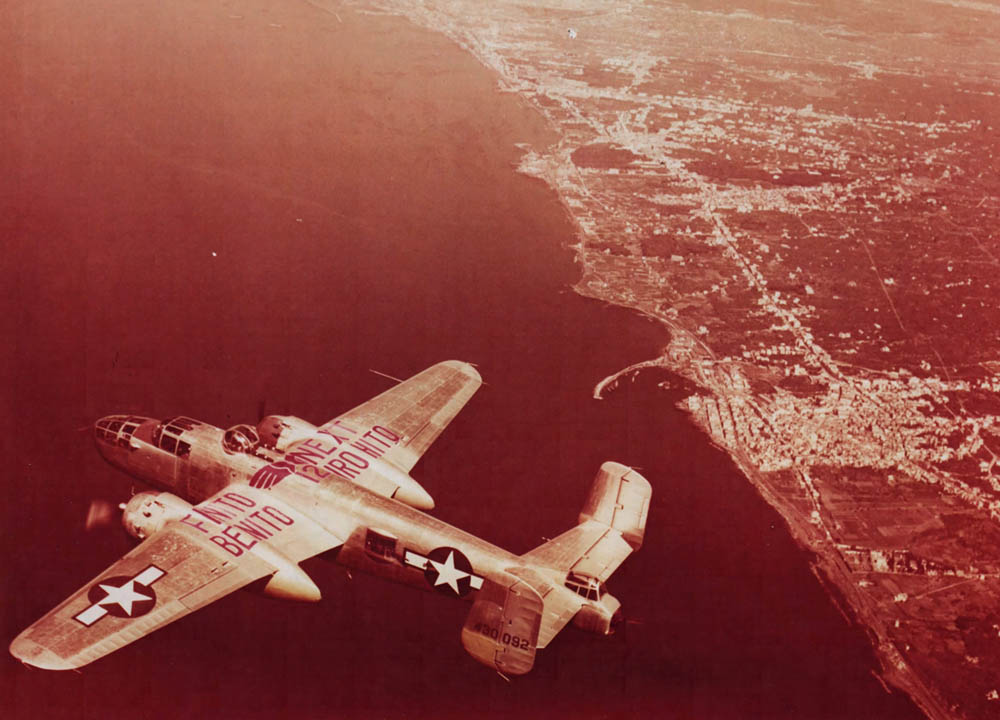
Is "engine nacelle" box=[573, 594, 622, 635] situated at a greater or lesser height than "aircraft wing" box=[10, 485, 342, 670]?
lesser

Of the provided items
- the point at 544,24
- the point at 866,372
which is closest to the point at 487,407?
the point at 866,372

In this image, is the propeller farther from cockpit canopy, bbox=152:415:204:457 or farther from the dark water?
cockpit canopy, bbox=152:415:204:457

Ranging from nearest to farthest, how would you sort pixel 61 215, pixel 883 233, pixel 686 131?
pixel 61 215
pixel 883 233
pixel 686 131

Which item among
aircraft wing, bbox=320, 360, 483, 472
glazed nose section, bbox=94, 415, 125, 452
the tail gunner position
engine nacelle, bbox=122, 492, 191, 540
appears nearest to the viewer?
the tail gunner position

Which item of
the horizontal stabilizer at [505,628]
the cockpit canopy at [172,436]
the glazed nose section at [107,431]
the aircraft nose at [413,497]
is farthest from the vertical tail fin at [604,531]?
the glazed nose section at [107,431]

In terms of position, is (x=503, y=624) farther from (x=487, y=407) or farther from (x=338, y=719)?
(x=487, y=407)

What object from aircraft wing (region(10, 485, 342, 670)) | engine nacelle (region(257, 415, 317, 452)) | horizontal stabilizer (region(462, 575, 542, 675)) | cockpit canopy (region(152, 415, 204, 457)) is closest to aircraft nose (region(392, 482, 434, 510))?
aircraft wing (region(10, 485, 342, 670))
